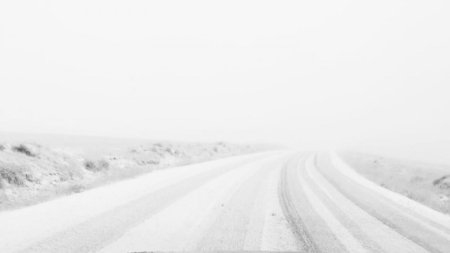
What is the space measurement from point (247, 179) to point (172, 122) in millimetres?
125619

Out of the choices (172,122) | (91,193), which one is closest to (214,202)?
(91,193)

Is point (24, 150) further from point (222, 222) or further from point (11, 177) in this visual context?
point (222, 222)

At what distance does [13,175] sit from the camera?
38.0 ft

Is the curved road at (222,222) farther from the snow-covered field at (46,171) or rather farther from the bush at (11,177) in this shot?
the bush at (11,177)

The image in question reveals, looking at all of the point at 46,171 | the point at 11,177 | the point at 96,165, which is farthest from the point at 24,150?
the point at 96,165

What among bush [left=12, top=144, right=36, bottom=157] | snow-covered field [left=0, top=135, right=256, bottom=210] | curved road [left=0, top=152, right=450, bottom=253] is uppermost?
bush [left=12, top=144, right=36, bottom=157]

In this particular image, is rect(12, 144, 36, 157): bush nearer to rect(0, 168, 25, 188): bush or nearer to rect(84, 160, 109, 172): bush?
rect(0, 168, 25, 188): bush

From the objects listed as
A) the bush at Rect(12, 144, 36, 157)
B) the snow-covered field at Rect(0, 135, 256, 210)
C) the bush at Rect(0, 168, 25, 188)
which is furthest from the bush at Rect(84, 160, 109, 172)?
the bush at Rect(0, 168, 25, 188)

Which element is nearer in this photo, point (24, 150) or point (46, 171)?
point (46, 171)

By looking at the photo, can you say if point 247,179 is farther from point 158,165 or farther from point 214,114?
point 214,114

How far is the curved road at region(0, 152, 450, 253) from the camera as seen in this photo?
22.8 feet

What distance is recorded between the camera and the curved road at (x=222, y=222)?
6.93 m

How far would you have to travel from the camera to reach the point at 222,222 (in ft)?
28.4

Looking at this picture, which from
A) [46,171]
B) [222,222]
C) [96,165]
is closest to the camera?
[222,222]
